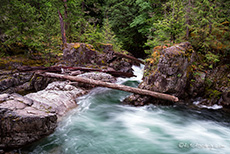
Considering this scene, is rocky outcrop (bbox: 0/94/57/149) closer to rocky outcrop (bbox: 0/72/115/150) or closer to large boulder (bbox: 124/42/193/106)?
rocky outcrop (bbox: 0/72/115/150)

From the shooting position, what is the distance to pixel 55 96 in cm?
616

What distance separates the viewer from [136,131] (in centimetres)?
512

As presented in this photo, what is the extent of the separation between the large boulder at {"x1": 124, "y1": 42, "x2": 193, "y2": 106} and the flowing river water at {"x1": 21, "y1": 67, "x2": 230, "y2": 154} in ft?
2.65

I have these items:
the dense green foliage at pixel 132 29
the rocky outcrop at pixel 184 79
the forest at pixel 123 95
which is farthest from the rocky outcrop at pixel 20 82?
the rocky outcrop at pixel 184 79

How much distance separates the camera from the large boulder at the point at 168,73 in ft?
22.0

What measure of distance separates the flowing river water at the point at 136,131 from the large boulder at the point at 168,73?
0.81 m

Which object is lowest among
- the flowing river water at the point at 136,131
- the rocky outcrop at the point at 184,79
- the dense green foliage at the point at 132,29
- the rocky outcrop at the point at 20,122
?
the flowing river water at the point at 136,131

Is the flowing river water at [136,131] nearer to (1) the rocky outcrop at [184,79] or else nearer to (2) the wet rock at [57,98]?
(2) the wet rock at [57,98]

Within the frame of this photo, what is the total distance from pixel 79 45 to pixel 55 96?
7089mm

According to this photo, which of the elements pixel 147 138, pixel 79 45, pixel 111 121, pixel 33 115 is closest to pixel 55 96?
pixel 33 115

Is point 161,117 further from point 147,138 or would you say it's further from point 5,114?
point 5,114

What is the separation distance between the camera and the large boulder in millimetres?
6707

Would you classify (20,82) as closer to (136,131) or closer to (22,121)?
(22,121)

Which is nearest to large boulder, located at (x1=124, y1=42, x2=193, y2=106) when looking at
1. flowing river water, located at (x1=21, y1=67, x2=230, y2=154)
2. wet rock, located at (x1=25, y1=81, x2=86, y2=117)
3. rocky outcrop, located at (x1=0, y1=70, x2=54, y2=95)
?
flowing river water, located at (x1=21, y1=67, x2=230, y2=154)
